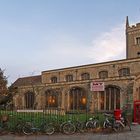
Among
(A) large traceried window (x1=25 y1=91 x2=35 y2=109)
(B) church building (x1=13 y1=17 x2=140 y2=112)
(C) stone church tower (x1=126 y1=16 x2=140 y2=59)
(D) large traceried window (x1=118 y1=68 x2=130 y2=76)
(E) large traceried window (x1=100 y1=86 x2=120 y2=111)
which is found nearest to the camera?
(B) church building (x1=13 y1=17 x2=140 y2=112)

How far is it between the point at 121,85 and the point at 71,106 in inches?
345

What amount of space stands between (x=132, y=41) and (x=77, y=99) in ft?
114

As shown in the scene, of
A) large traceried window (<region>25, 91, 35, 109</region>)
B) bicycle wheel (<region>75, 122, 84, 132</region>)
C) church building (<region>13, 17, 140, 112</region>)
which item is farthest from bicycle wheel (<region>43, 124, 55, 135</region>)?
large traceried window (<region>25, 91, 35, 109</region>)

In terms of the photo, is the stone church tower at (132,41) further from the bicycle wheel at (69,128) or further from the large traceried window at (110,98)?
the bicycle wheel at (69,128)

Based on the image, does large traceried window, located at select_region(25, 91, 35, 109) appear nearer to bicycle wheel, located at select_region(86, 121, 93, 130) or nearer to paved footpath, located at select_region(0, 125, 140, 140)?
bicycle wheel, located at select_region(86, 121, 93, 130)

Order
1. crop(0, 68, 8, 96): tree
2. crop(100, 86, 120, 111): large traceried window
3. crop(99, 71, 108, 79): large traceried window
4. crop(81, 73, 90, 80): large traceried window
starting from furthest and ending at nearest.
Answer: crop(81, 73, 90, 80): large traceried window
crop(99, 71, 108, 79): large traceried window
crop(100, 86, 120, 111): large traceried window
crop(0, 68, 8, 96): tree

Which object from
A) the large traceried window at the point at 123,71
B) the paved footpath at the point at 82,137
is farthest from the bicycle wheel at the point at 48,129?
the large traceried window at the point at 123,71

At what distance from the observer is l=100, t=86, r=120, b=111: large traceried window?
40094 mm

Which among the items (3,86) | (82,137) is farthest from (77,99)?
(82,137)

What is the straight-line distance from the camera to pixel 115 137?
19672mm

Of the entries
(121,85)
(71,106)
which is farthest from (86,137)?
(71,106)

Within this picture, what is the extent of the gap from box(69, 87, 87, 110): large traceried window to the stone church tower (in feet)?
98.0

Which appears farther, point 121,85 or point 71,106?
point 71,106

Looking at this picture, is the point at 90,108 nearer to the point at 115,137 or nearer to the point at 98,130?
the point at 98,130
